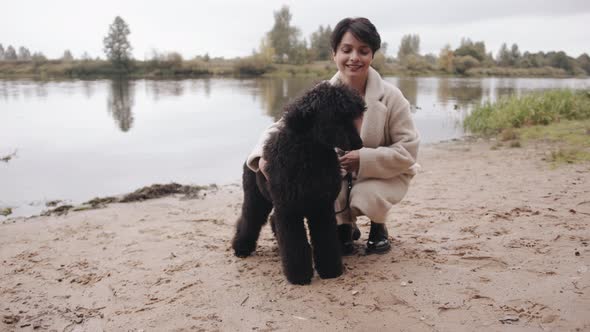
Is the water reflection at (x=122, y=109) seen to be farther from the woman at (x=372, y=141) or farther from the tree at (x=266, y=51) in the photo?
the tree at (x=266, y=51)

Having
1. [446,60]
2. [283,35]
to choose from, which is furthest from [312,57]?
[446,60]

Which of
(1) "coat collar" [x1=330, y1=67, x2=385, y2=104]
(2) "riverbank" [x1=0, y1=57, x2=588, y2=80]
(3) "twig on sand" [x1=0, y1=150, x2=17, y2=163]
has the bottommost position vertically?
(3) "twig on sand" [x1=0, y1=150, x2=17, y2=163]

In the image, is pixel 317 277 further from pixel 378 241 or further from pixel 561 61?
pixel 561 61

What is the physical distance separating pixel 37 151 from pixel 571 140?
12144 millimetres

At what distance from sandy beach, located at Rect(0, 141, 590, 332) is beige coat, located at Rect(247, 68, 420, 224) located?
0.51 m

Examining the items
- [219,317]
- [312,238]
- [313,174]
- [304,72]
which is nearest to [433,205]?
[312,238]

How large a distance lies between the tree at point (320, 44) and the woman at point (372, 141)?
65115 millimetres

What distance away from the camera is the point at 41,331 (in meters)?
2.95

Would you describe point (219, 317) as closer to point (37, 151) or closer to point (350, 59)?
point (350, 59)

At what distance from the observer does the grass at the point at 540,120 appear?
9.69 metres

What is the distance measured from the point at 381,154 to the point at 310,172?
2.76 ft

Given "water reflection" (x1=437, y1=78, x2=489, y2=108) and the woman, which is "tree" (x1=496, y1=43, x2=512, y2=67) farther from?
the woman

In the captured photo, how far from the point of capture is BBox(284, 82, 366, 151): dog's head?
2959mm

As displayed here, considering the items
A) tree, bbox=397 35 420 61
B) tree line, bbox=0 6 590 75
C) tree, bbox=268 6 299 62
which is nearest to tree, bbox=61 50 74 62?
tree line, bbox=0 6 590 75
